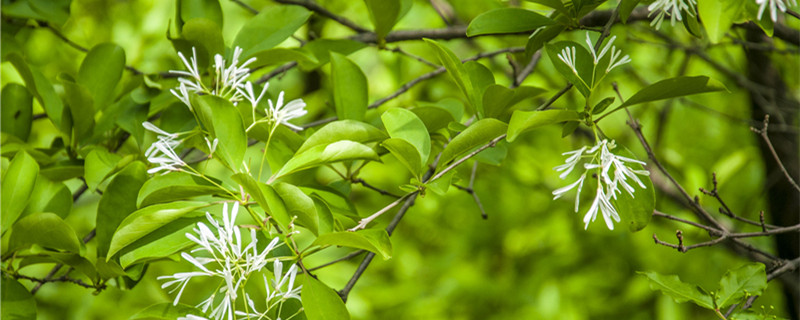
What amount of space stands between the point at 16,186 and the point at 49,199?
0.06m

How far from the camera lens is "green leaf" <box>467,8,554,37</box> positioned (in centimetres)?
73

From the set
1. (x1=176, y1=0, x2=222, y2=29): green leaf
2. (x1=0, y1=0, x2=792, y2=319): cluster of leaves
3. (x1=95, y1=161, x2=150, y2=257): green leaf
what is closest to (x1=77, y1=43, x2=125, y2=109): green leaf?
(x1=0, y1=0, x2=792, y2=319): cluster of leaves

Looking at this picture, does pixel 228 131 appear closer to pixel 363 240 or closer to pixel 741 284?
pixel 363 240

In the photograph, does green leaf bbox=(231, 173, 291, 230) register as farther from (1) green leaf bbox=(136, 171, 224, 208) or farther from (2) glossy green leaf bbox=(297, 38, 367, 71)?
(2) glossy green leaf bbox=(297, 38, 367, 71)

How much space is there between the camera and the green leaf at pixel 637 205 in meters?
0.68

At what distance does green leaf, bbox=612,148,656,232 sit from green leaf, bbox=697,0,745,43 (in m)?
0.17

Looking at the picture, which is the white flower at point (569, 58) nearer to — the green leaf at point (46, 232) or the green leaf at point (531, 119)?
the green leaf at point (531, 119)

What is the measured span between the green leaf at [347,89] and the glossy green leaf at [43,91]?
0.43 m

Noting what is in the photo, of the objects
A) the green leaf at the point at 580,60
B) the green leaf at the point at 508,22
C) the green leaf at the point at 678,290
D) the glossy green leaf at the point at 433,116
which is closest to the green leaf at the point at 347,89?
the glossy green leaf at the point at 433,116

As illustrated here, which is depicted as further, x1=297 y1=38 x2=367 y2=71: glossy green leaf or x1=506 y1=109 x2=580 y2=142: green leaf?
x1=297 y1=38 x2=367 y2=71: glossy green leaf

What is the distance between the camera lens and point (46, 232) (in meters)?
0.75

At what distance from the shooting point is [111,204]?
2.56 feet

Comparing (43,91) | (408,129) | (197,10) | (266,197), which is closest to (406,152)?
(408,129)

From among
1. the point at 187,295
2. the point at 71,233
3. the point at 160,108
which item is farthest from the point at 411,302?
the point at 71,233
